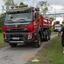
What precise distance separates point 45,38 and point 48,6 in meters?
34.8

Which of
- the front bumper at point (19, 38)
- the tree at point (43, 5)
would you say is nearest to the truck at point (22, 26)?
the front bumper at point (19, 38)

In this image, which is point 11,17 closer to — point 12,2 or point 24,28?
point 24,28

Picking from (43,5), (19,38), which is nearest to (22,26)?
(19,38)

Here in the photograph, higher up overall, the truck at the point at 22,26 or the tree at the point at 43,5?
the truck at the point at 22,26

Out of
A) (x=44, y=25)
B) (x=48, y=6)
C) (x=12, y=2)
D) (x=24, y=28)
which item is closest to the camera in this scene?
(x=24, y=28)

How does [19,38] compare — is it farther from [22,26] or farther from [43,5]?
[43,5]

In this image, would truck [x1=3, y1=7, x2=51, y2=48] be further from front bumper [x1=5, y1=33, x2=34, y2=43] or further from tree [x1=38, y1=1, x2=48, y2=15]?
tree [x1=38, y1=1, x2=48, y2=15]

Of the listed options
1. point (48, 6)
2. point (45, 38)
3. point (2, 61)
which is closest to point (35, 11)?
point (45, 38)

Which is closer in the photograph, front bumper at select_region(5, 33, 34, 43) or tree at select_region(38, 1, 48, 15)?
front bumper at select_region(5, 33, 34, 43)

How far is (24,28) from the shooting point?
18.1m

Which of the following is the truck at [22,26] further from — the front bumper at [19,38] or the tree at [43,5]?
the tree at [43,5]

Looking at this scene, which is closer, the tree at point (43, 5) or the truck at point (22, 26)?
the truck at point (22, 26)

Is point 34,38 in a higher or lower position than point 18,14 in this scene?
lower

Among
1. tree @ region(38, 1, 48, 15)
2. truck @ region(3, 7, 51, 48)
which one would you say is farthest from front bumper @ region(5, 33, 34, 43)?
tree @ region(38, 1, 48, 15)
